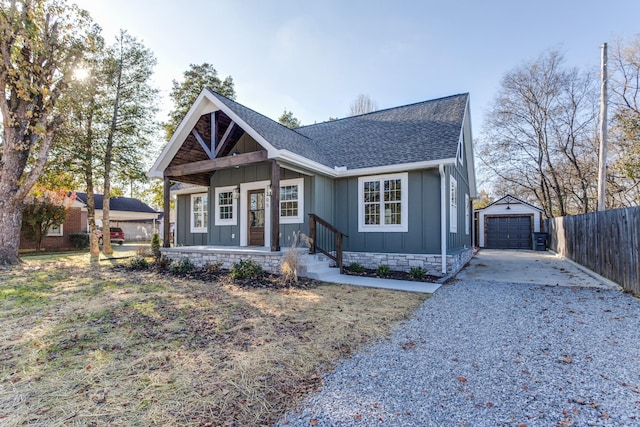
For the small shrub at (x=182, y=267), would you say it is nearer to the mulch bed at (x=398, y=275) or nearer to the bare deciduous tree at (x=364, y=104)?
the mulch bed at (x=398, y=275)

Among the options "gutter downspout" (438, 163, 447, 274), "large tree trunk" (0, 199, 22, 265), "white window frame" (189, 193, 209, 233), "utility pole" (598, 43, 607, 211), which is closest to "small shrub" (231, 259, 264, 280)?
"gutter downspout" (438, 163, 447, 274)

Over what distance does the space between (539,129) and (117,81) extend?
2459 cm

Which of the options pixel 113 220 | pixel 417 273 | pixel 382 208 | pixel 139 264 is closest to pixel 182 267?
pixel 139 264

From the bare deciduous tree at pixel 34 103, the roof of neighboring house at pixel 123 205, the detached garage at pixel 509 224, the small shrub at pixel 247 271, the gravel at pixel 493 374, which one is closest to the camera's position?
the gravel at pixel 493 374

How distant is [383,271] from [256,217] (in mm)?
4647

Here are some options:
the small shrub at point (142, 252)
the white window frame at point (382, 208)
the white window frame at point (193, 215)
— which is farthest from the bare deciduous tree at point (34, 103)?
the white window frame at point (382, 208)

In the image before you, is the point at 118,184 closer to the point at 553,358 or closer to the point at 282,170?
the point at 282,170

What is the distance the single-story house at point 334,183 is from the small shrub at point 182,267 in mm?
357

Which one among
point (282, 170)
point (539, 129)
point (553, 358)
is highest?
point (539, 129)

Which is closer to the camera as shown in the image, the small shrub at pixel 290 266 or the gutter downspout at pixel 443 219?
the small shrub at pixel 290 266

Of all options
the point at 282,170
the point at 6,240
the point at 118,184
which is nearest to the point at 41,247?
the point at 118,184

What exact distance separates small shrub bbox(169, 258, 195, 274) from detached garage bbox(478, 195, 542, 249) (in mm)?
17339

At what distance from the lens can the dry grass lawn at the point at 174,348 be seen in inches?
94.7

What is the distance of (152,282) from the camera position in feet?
24.6
